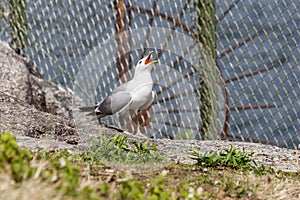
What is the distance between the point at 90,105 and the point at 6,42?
2.09 metres

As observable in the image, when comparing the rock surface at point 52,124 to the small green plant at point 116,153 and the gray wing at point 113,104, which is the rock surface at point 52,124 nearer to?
the gray wing at point 113,104

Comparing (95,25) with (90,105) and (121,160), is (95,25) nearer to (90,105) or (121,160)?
(90,105)

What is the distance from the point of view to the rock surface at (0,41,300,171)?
189 inches

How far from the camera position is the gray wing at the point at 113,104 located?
506 cm

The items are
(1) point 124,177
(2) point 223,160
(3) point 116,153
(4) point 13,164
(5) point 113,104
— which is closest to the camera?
(4) point 13,164

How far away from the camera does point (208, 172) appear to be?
379cm

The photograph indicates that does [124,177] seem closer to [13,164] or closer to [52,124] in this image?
[13,164]

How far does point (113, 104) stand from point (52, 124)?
722 millimetres

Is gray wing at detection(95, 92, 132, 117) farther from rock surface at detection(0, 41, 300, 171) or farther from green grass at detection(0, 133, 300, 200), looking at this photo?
green grass at detection(0, 133, 300, 200)

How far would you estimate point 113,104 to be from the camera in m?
5.17

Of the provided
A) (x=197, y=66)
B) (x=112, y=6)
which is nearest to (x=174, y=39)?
(x=197, y=66)

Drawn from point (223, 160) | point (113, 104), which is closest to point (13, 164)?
point (223, 160)

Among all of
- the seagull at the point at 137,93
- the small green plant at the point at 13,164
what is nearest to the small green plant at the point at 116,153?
the seagull at the point at 137,93

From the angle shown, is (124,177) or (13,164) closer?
(13,164)
